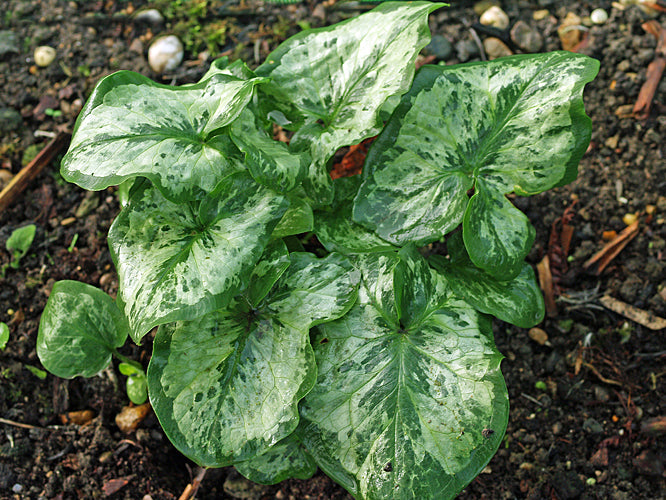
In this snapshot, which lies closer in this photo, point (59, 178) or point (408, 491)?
point (408, 491)

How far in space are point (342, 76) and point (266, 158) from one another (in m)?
0.47

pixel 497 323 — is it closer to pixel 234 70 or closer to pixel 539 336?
pixel 539 336

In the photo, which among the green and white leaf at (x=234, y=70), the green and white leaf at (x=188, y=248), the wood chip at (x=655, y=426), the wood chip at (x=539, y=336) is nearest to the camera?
the green and white leaf at (x=188, y=248)

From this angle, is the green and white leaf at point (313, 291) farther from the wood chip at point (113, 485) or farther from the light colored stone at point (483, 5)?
the light colored stone at point (483, 5)

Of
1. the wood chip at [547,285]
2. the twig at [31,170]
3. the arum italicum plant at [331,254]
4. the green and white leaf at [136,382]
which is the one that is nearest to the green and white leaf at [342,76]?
the arum italicum plant at [331,254]

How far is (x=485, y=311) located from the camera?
160 centimetres

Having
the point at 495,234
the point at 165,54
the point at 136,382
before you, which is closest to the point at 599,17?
the point at 495,234

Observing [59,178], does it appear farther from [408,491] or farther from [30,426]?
[408,491]

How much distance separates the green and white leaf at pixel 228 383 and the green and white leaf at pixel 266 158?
403 millimetres

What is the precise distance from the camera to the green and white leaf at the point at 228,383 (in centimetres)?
147

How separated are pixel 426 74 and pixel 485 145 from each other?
0.29 metres

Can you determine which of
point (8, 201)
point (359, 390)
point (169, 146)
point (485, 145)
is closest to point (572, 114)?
point (485, 145)

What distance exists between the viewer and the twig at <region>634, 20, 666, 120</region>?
7.83 ft

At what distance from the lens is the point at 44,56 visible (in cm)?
275
